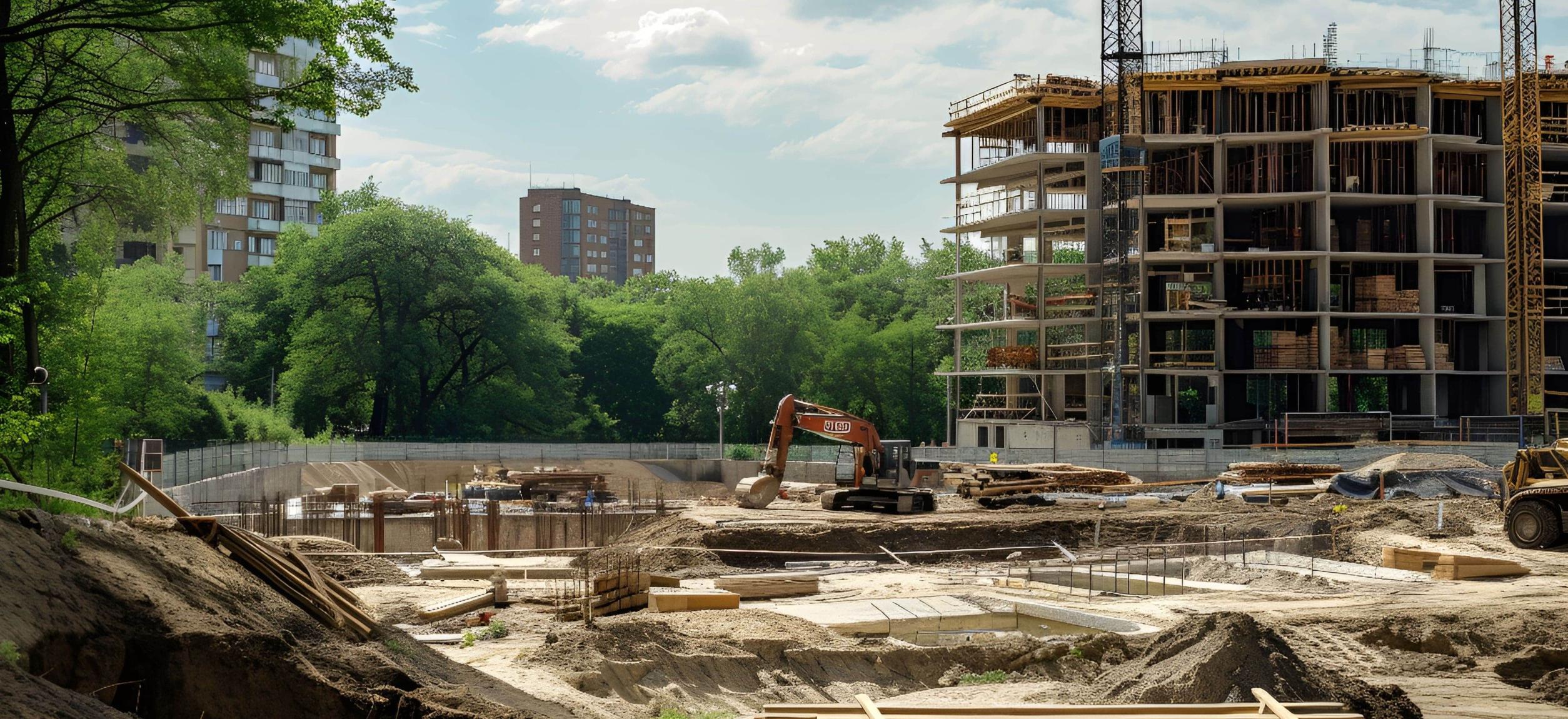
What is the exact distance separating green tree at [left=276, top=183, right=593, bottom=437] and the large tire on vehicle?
2111 inches

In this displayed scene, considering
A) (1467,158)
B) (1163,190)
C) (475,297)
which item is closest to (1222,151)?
(1163,190)

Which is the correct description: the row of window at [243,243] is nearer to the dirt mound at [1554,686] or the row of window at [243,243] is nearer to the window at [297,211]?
the window at [297,211]

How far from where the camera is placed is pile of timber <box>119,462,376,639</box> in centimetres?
1460

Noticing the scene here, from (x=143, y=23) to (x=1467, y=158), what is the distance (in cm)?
6141

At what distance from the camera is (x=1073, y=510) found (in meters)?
39.2

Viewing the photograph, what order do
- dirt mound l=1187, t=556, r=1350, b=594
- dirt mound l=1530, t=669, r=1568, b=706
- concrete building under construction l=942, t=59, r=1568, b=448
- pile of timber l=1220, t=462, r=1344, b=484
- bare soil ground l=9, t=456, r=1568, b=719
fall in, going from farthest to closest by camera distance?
concrete building under construction l=942, t=59, r=1568, b=448 → pile of timber l=1220, t=462, r=1344, b=484 → dirt mound l=1187, t=556, r=1350, b=594 → dirt mound l=1530, t=669, r=1568, b=706 → bare soil ground l=9, t=456, r=1568, b=719

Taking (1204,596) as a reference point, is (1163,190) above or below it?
above

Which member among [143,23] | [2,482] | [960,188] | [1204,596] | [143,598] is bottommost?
[1204,596]

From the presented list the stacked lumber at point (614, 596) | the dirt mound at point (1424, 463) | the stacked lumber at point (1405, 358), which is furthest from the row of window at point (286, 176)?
the stacked lumber at point (614, 596)

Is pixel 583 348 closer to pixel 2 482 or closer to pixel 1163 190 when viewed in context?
pixel 1163 190

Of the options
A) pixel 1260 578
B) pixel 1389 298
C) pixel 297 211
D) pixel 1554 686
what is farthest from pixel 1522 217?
pixel 297 211

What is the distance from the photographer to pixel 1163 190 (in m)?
61.6

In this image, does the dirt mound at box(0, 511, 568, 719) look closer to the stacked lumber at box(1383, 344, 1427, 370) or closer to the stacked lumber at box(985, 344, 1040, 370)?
the stacked lumber at box(985, 344, 1040, 370)

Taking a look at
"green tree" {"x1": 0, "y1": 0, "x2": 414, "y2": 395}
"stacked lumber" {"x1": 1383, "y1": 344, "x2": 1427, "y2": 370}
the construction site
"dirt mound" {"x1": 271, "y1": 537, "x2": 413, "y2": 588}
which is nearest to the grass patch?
the construction site
